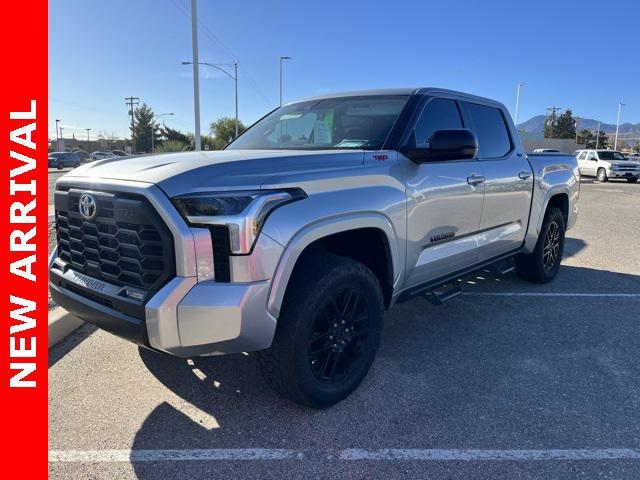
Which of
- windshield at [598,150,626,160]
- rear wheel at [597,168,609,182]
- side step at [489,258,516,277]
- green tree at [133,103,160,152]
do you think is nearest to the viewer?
side step at [489,258,516,277]

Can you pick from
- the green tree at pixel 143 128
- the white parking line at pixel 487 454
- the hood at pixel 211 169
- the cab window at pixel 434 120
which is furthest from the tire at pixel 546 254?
the green tree at pixel 143 128

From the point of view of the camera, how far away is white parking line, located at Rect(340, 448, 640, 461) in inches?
100

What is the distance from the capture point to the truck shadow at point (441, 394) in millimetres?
2748

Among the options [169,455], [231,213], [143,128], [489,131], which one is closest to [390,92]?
[489,131]

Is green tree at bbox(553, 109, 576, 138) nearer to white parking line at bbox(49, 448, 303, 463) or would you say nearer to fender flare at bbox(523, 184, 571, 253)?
fender flare at bbox(523, 184, 571, 253)

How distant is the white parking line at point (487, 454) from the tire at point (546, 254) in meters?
3.21

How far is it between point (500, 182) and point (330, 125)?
5.50ft

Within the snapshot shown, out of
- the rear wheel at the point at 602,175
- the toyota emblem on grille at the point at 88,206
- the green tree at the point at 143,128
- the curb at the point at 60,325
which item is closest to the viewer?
the toyota emblem on grille at the point at 88,206

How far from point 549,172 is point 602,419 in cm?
316

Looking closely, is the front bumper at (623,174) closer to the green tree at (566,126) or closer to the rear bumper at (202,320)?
the rear bumper at (202,320)

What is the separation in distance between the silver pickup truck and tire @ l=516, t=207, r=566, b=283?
159 cm

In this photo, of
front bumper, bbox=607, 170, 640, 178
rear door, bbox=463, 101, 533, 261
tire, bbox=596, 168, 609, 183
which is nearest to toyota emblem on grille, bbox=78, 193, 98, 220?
rear door, bbox=463, 101, 533, 261

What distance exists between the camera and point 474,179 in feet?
13.2

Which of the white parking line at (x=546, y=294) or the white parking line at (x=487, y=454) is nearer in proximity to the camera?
the white parking line at (x=487, y=454)
